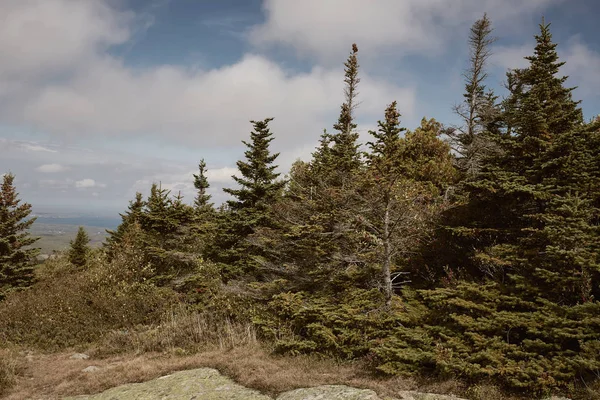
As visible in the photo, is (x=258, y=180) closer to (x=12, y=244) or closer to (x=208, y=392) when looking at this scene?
(x=208, y=392)

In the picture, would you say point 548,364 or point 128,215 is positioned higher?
point 128,215

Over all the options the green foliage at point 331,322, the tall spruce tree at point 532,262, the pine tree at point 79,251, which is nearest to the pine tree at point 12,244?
the pine tree at point 79,251

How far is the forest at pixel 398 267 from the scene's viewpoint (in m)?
7.79

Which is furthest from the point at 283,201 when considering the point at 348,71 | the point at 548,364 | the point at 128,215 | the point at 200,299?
the point at 128,215

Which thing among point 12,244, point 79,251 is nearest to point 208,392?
point 12,244

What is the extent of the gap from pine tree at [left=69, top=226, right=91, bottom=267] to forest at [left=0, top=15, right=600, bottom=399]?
1122 cm

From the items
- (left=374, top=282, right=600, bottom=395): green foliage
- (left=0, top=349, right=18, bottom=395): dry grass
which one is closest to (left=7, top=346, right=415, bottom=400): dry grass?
(left=0, top=349, right=18, bottom=395): dry grass

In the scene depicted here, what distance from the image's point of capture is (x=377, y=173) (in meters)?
11.4

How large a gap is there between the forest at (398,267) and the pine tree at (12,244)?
13cm

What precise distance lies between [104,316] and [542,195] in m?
20.3

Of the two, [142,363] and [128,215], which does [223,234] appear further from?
[128,215]

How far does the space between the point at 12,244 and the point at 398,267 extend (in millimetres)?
27223

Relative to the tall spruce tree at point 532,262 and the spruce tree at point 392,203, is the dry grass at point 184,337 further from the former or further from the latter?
the tall spruce tree at point 532,262

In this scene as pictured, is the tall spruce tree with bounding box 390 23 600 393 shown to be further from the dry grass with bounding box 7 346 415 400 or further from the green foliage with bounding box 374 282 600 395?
the dry grass with bounding box 7 346 415 400
